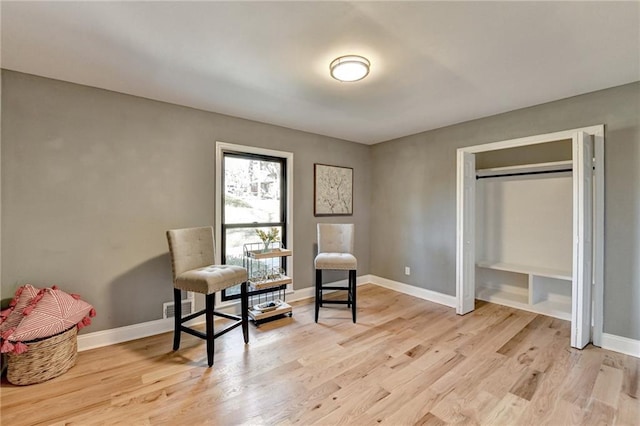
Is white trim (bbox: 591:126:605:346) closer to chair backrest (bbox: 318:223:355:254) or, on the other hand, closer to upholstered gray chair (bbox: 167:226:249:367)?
chair backrest (bbox: 318:223:355:254)

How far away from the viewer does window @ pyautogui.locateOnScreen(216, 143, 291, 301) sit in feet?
10.8

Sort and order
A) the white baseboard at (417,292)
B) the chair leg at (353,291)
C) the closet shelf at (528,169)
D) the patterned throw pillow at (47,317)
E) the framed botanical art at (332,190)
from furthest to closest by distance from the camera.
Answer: the framed botanical art at (332,190), the white baseboard at (417,292), the closet shelf at (528,169), the chair leg at (353,291), the patterned throw pillow at (47,317)

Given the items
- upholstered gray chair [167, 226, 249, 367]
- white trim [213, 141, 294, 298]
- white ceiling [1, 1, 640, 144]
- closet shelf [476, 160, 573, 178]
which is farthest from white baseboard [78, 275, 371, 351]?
closet shelf [476, 160, 573, 178]

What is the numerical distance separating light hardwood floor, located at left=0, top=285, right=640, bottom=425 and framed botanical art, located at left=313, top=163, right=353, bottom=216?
5.86 ft

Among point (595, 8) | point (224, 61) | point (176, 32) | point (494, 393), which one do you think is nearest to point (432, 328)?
point (494, 393)

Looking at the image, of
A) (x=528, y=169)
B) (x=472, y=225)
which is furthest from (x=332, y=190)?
(x=528, y=169)

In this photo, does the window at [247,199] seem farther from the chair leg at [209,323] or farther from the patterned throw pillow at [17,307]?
the patterned throw pillow at [17,307]

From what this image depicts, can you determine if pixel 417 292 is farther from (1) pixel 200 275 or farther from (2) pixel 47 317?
(2) pixel 47 317

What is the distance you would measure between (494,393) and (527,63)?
2.42 metres

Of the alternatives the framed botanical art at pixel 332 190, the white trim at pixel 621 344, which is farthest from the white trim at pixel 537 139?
the white trim at pixel 621 344

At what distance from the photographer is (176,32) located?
68.4 inches

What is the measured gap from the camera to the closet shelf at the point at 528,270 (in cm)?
317

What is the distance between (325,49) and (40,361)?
9.90 feet

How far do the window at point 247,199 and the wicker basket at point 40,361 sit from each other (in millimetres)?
1413
